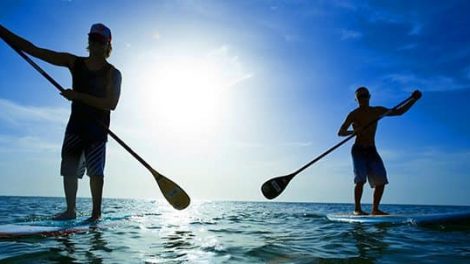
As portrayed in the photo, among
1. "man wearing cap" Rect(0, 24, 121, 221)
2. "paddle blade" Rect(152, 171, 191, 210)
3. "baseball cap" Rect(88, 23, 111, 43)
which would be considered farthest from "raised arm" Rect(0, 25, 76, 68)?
"paddle blade" Rect(152, 171, 191, 210)

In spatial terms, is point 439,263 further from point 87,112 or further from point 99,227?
point 87,112

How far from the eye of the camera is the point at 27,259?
3.01 m

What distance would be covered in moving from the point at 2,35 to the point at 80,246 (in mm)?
3013

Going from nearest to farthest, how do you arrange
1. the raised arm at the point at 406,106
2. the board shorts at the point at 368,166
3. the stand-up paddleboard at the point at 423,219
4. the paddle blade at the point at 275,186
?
the stand-up paddleboard at the point at 423,219 < the raised arm at the point at 406,106 < the paddle blade at the point at 275,186 < the board shorts at the point at 368,166

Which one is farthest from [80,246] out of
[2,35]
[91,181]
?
[2,35]

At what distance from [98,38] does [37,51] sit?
0.82 meters

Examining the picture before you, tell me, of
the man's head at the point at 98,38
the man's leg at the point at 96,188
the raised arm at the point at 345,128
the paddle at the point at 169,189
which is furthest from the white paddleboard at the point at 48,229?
the raised arm at the point at 345,128

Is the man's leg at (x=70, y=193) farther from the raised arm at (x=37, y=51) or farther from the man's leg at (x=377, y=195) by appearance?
the man's leg at (x=377, y=195)

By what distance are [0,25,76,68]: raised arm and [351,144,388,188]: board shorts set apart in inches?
239

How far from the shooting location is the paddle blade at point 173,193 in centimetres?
538

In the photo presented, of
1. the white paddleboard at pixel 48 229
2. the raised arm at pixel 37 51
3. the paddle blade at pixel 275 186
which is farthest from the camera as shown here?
the paddle blade at pixel 275 186

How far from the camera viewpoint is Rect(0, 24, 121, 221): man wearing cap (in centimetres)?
505

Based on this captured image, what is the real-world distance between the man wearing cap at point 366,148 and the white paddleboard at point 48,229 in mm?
5621

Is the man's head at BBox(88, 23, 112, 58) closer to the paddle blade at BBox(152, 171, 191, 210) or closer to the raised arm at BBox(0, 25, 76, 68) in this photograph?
the raised arm at BBox(0, 25, 76, 68)
